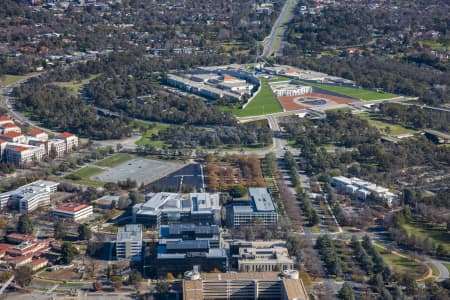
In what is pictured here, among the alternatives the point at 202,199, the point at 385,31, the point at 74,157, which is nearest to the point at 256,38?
the point at 385,31

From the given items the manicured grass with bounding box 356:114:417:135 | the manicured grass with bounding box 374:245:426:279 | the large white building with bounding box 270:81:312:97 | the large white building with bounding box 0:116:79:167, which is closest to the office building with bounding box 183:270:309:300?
the manicured grass with bounding box 374:245:426:279

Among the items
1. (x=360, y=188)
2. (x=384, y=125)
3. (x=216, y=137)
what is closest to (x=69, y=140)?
(x=216, y=137)

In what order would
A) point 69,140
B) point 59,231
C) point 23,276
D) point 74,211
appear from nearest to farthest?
point 23,276, point 59,231, point 74,211, point 69,140

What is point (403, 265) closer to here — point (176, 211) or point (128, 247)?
point (176, 211)

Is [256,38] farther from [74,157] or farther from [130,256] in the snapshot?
[130,256]

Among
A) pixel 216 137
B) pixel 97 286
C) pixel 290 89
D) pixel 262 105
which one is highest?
pixel 290 89

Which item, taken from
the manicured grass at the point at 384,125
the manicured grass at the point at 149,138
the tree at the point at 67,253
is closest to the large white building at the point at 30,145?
the manicured grass at the point at 149,138
